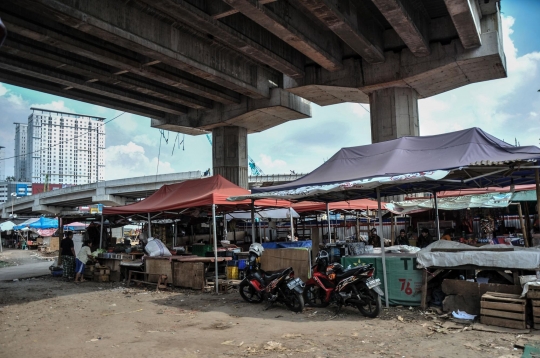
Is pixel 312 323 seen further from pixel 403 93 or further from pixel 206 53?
pixel 403 93

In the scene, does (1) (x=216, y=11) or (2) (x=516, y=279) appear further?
(1) (x=216, y=11)

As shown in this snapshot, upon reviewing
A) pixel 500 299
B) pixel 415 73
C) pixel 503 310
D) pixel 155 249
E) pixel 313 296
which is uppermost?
pixel 415 73

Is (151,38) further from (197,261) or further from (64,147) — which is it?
(64,147)

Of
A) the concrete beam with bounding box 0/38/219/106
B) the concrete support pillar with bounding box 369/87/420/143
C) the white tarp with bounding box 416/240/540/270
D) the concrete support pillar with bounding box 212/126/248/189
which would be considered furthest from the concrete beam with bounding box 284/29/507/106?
the white tarp with bounding box 416/240/540/270

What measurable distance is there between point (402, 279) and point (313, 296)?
1.92 metres

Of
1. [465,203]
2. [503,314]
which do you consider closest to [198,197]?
[503,314]

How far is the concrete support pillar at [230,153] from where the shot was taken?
79.8 feet

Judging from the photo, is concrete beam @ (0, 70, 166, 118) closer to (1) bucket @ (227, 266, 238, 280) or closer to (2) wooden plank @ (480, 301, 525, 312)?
(1) bucket @ (227, 266, 238, 280)

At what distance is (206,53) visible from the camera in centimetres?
1712

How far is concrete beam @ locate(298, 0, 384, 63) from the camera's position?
1307 cm

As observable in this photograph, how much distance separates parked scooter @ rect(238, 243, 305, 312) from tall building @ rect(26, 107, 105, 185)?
37206mm

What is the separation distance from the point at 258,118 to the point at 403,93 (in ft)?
26.4

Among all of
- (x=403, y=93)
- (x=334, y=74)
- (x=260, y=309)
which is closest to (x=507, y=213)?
(x=403, y=93)

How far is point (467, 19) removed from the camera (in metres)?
14.0
